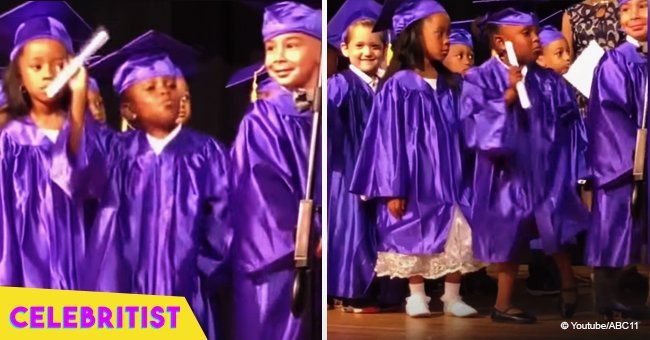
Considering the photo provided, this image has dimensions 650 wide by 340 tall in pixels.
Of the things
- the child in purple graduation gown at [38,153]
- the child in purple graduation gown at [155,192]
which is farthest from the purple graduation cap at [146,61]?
the child in purple graduation gown at [38,153]

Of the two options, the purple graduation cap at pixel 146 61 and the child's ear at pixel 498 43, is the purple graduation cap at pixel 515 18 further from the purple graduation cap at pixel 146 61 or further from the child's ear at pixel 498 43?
the purple graduation cap at pixel 146 61

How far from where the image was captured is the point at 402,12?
3.32 m

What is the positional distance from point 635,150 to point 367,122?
0.98 metres

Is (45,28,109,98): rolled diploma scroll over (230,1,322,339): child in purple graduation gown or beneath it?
over

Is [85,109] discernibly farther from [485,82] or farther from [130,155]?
[485,82]

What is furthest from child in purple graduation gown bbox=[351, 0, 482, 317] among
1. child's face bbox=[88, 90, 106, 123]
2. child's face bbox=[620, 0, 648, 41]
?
child's face bbox=[88, 90, 106, 123]

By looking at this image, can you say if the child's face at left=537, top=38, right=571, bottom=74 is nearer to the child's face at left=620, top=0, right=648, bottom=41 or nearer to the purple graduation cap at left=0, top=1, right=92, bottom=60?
the child's face at left=620, top=0, right=648, bottom=41

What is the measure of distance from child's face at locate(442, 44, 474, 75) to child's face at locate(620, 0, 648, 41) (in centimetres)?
58

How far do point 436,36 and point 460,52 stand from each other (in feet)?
0.35

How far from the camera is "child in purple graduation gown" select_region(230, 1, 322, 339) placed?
3277 mm

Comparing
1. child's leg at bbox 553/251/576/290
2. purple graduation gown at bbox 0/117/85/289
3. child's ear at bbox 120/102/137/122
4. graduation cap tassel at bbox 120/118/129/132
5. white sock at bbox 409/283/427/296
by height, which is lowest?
white sock at bbox 409/283/427/296

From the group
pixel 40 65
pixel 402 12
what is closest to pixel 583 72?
pixel 402 12

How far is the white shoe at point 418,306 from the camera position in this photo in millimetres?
3281

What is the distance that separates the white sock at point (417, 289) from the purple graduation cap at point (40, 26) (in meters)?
1.48
